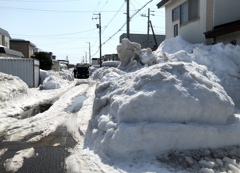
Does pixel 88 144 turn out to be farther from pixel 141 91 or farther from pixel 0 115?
pixel 0 115

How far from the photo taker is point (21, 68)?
60.6 ft

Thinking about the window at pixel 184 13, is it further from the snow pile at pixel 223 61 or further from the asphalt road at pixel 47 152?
the asphalt road at pixel 47 152

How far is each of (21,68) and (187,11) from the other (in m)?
13.5

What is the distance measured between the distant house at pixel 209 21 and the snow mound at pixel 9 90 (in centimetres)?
1097

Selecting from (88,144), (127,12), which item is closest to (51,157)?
(88,144)

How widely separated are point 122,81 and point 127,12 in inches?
567

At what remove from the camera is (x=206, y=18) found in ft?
45.1

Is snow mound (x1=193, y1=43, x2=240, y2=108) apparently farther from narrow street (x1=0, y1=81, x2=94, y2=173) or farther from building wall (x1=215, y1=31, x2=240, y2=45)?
narrow street (x1=0, y1=81, x2=94, y2=173)

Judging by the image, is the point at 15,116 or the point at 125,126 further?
the point at 15,116

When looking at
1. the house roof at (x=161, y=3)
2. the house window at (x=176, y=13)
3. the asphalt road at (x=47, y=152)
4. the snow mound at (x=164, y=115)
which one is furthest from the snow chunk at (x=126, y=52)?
the snow mound at (x=164, y=115)

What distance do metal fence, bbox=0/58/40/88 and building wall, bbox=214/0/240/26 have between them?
14132mm

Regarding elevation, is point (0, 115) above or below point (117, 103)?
below

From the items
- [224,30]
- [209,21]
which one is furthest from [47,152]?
[209,21]

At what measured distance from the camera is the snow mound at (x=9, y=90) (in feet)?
32.7
